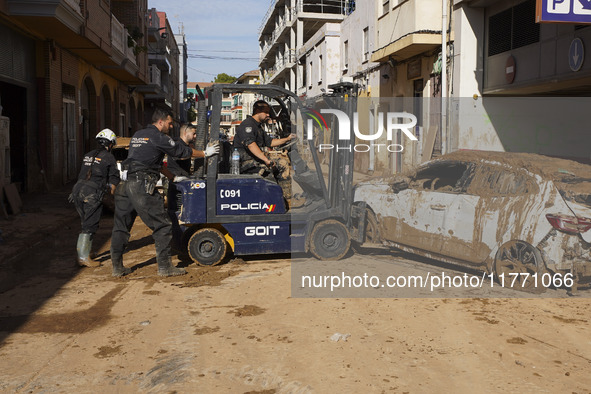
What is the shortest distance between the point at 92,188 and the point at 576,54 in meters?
9.67

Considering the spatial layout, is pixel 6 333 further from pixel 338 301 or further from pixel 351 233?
pixel 351 233

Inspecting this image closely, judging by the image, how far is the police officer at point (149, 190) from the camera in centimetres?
700

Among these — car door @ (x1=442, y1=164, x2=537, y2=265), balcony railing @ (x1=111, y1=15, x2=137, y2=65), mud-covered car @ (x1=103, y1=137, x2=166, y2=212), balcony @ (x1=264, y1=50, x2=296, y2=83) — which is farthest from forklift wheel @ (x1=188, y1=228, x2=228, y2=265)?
balcony @ (x1=264, y1=50, x2=296, y2=83)

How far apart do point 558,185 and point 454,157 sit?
61.2 inches

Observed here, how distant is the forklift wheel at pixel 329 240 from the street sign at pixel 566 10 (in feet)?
16.8

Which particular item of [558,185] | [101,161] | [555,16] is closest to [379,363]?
[558,185]

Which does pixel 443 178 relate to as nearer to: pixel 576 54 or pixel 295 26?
pixel 576 54

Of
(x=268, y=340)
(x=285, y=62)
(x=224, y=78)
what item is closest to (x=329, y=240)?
(x=268, y=340)

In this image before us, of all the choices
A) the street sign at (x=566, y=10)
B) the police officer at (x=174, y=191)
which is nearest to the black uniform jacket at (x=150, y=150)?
the police officer at (x=174, y=191)

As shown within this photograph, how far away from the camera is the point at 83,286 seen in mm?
6695

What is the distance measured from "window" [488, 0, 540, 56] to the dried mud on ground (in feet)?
31.7

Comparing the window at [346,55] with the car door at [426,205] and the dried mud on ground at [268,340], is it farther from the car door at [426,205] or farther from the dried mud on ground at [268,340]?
the dried mud on ground at [268,340]

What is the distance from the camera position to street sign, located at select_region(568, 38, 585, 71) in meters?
11.4

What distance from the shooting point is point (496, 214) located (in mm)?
6484
